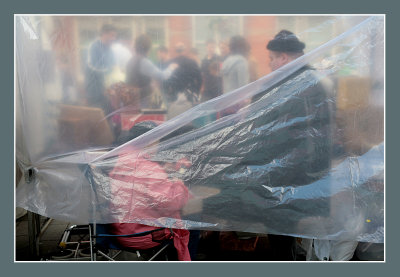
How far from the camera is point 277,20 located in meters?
2.71

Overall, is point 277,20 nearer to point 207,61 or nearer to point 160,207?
point 207,61

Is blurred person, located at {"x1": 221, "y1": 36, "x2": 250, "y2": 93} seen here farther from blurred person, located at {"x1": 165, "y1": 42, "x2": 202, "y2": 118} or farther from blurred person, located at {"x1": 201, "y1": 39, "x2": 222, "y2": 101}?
blurred person, located at {"x1": 165, "y1": 42, "x2": 202, "y2": 118}

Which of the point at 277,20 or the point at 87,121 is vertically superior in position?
the point at 277,20

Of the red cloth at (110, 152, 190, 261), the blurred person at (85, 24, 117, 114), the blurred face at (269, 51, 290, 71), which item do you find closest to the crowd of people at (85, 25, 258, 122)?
the blurred person at (85, 24, 117, 114)

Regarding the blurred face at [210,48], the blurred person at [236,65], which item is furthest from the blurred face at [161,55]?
the blurred person at [236,65]

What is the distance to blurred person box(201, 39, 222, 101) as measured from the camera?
2.73 meters

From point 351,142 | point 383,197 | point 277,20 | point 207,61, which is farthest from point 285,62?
point 383,197

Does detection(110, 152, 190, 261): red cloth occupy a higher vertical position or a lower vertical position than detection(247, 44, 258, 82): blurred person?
lower

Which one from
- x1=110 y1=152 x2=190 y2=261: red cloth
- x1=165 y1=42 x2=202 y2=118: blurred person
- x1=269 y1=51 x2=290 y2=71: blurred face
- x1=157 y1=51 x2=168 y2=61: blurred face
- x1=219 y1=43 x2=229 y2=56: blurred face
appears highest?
x1=219 y1=43 x2=229 y2=56: blurred face

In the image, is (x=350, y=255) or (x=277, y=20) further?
(x=350, y=255)

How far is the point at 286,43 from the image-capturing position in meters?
2.70

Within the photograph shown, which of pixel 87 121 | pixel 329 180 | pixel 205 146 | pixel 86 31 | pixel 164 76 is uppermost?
pixel 86 31

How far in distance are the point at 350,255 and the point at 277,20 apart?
168 cm

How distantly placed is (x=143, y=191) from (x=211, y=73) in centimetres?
90
